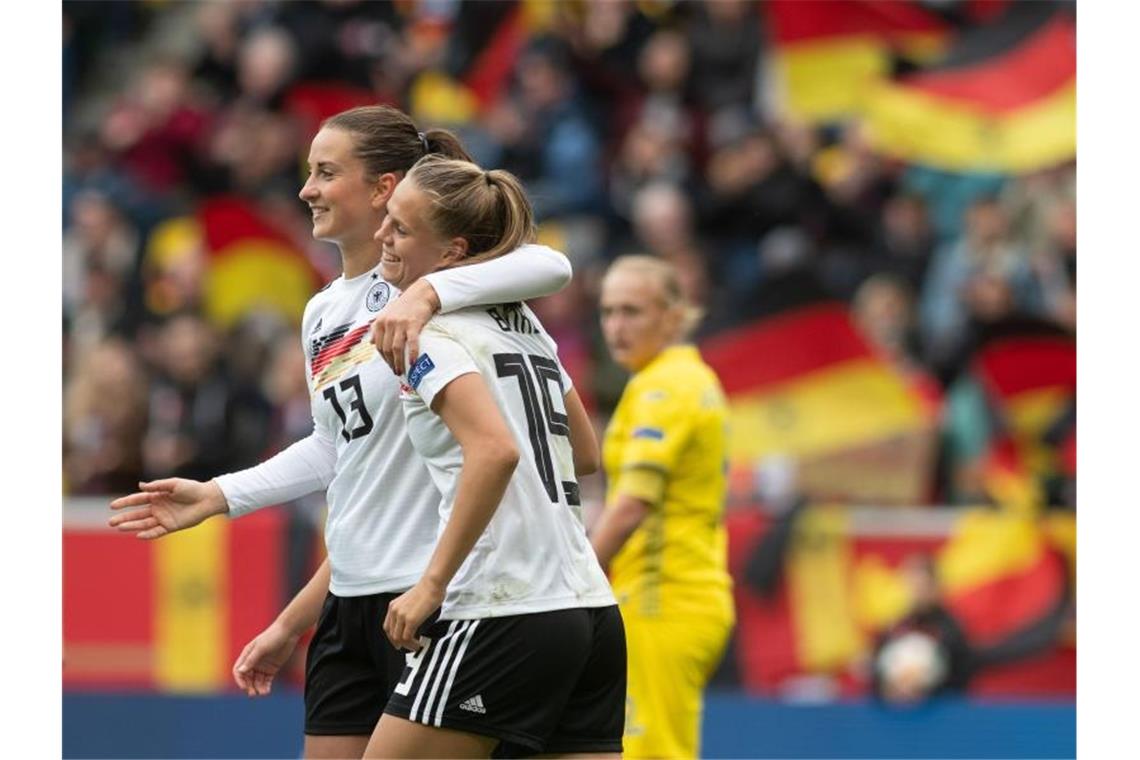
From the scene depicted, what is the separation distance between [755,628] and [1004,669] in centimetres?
121

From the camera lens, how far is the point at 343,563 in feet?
15.4

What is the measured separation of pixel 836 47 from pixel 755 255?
5.57ft

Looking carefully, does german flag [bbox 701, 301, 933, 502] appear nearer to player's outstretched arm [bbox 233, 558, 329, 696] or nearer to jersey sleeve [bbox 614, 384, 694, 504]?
jersey sleeve [bbox 614, 384, 694, 504]

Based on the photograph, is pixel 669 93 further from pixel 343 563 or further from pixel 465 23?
pixel 343 563

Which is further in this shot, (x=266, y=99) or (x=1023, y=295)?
(x=266, y=99)

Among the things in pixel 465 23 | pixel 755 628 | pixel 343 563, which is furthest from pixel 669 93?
pixel 343 563

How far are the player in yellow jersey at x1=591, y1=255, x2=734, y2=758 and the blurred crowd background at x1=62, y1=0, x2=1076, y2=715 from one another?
2.48 metres

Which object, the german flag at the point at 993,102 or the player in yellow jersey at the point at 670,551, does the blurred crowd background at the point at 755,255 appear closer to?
the german flag at the point at 993,102

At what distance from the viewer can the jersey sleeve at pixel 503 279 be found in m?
4.23

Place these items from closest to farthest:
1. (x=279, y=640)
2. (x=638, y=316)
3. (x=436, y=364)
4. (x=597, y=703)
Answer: (x=436, y=364) < (x=597, y=703) < (x=279, y=640) < (x=638, y=316)

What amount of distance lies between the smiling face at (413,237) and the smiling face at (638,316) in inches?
97.3

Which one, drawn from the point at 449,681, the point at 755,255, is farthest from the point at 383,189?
the point at 755,255

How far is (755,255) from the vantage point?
10891mm

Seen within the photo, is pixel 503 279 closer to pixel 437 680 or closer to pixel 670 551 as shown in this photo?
pixel 437 680
